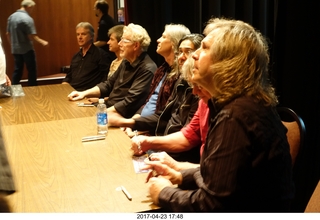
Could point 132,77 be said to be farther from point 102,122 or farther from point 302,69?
point 302,69

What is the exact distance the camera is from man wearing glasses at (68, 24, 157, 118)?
112 inches

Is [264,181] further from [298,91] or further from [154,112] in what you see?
[154,112]

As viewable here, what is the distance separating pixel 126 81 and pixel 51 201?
70.7 inches

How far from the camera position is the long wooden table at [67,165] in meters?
1.25

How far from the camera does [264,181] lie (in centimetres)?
114

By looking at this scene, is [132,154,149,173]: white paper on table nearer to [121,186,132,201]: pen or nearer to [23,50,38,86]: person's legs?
[121,186,132,201]: pen

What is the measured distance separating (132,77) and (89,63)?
928 mm

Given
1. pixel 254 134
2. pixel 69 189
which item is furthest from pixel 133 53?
pixel 254 134

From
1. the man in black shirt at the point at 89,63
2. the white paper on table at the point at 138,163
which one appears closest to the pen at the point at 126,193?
the white paper on table at the point at 138,163

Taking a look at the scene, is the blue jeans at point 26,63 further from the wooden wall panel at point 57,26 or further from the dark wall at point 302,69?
the dark wall at point 302,69

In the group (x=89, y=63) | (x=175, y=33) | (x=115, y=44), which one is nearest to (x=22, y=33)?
(x=89, y=63)

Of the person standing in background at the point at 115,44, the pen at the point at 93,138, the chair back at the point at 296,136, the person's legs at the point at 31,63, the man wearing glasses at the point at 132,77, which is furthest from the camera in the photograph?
the person's legs at the point at 31,63

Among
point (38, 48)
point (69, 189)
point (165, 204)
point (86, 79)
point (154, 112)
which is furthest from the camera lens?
point (38, 48)

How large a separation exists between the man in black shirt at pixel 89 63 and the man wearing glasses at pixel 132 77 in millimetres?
634
